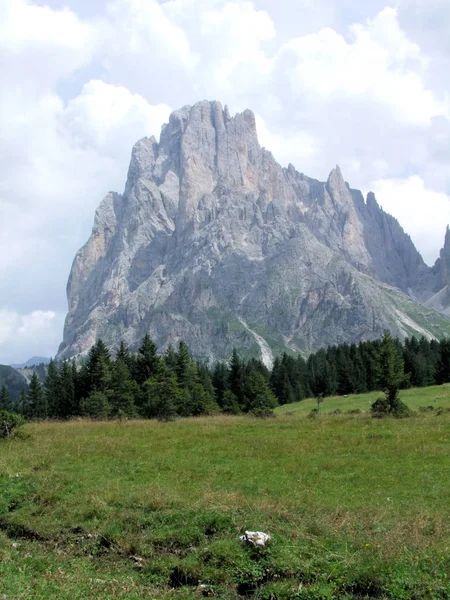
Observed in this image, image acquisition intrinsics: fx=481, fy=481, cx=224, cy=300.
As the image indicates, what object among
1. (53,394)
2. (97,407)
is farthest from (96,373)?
(53,394)

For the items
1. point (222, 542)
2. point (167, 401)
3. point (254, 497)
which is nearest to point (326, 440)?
point (254, 497)

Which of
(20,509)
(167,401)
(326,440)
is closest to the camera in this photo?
(20,509)

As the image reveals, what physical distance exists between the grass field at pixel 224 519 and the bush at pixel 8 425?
195cm

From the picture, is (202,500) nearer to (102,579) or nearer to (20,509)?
(102,579)

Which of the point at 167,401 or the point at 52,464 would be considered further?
the point at 167,401

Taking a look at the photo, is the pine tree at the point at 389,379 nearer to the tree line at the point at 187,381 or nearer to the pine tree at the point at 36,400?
the tree line at the point at 187,381

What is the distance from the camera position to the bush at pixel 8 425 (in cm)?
2912

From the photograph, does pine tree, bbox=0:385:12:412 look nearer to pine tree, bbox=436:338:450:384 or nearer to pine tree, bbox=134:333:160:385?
pine tree, bbox=134:333:160:385

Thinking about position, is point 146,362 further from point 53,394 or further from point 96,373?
point 53,394

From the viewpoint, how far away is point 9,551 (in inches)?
537

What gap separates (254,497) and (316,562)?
5.39 m

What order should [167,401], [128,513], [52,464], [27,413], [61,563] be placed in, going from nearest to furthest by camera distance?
1. [61,563]
2. [128,513]
3. [52,464]
4. [167,401]
5. [27,413]

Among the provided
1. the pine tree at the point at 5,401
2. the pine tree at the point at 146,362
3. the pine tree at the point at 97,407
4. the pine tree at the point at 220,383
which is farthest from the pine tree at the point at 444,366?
the pine tree at the point at 5,401

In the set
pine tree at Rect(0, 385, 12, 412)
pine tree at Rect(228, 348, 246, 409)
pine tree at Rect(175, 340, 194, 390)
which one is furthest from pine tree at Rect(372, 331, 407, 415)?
pine tree at Rect(0, 385, 12, 412)
